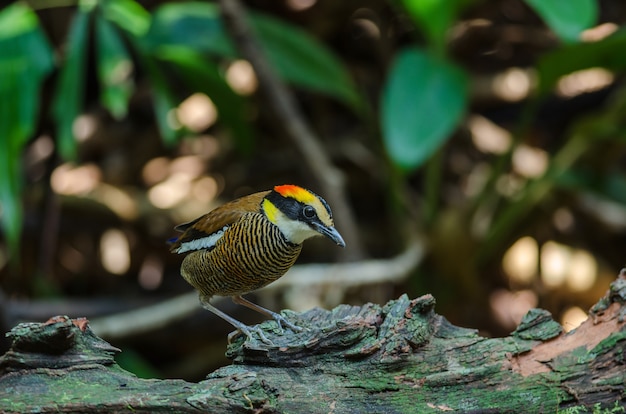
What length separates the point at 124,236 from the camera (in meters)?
6.50

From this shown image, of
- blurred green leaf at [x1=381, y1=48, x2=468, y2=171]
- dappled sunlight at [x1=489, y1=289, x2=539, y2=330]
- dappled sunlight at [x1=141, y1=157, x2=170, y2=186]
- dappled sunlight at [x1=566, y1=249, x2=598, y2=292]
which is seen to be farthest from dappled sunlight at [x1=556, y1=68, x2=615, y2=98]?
dappled sunlight at [x1=141, y1=157, x2=170, y2=186]

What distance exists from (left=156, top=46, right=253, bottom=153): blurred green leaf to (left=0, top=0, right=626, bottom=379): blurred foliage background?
14 millimetres

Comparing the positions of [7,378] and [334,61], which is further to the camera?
[334,61]

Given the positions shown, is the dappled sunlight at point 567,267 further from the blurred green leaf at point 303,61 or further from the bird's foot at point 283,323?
the bird's foot at point 283,323

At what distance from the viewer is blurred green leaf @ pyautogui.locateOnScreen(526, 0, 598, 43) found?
14.5 ft

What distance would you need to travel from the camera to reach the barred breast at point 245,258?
8.67ft

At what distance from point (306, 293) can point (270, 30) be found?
5.98ft

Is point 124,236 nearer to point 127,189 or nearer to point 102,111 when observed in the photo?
point 127,189

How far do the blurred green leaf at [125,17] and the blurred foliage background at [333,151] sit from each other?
0.04ft

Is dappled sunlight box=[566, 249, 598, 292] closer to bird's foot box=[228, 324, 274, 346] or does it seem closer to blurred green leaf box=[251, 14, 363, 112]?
blurred green leaf box=[251, 14, 363, 112]

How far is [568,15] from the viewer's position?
449 cm

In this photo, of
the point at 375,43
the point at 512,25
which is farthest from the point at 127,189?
the point at 512,25

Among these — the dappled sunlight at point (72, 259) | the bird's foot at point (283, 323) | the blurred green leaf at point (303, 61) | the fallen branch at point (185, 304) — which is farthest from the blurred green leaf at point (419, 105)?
the dappled sunlight at point (72, 259)

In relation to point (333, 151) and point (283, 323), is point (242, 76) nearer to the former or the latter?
point (333, 151)
